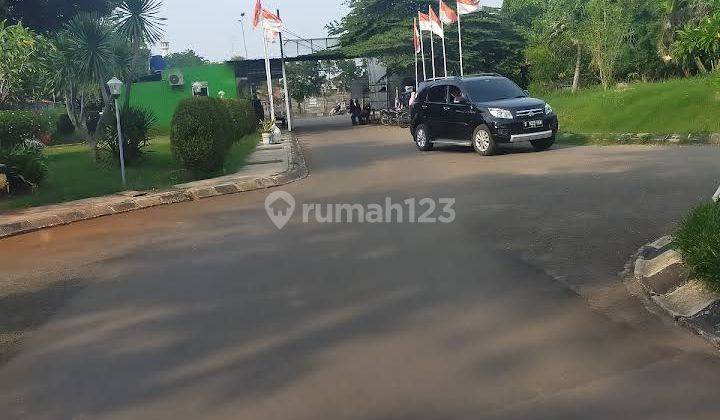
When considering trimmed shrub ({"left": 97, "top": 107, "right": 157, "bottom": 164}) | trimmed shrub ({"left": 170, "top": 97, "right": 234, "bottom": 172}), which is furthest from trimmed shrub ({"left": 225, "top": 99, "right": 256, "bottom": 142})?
trimmed shrub ({"left": 170, "top": 97, "right": 234, "bottom": 172})

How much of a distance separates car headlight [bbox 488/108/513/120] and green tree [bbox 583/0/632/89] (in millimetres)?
14782

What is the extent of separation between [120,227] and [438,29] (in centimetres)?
2301

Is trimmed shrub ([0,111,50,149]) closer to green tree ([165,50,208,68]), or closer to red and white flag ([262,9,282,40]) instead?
red and white flag ([262,9,282,40])

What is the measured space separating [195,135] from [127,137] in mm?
4762

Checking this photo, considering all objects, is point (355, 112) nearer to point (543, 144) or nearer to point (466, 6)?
point (466, 6)

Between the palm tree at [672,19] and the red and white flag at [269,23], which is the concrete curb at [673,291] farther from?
the palm tree at [672,19]

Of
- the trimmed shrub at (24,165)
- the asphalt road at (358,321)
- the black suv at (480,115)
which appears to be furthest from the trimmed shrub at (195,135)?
the black suv at (480,115)

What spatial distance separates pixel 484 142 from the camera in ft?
53.8

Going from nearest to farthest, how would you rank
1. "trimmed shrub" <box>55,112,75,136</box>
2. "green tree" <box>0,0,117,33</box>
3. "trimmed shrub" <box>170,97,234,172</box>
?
"trimmed shrub" <box>170,97,234,172</box> → "green tree" <box>0,0,117,33</box> → "trimmed shrub" <box>55,112,75,136</box>

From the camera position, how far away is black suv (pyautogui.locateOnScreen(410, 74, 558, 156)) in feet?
52.5

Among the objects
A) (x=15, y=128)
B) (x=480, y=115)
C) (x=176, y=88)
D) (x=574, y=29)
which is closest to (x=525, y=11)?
(x=574, y=29)

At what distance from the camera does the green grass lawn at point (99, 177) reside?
12992mm

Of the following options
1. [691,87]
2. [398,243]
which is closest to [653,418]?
[398,243]

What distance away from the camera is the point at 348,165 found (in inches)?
653
